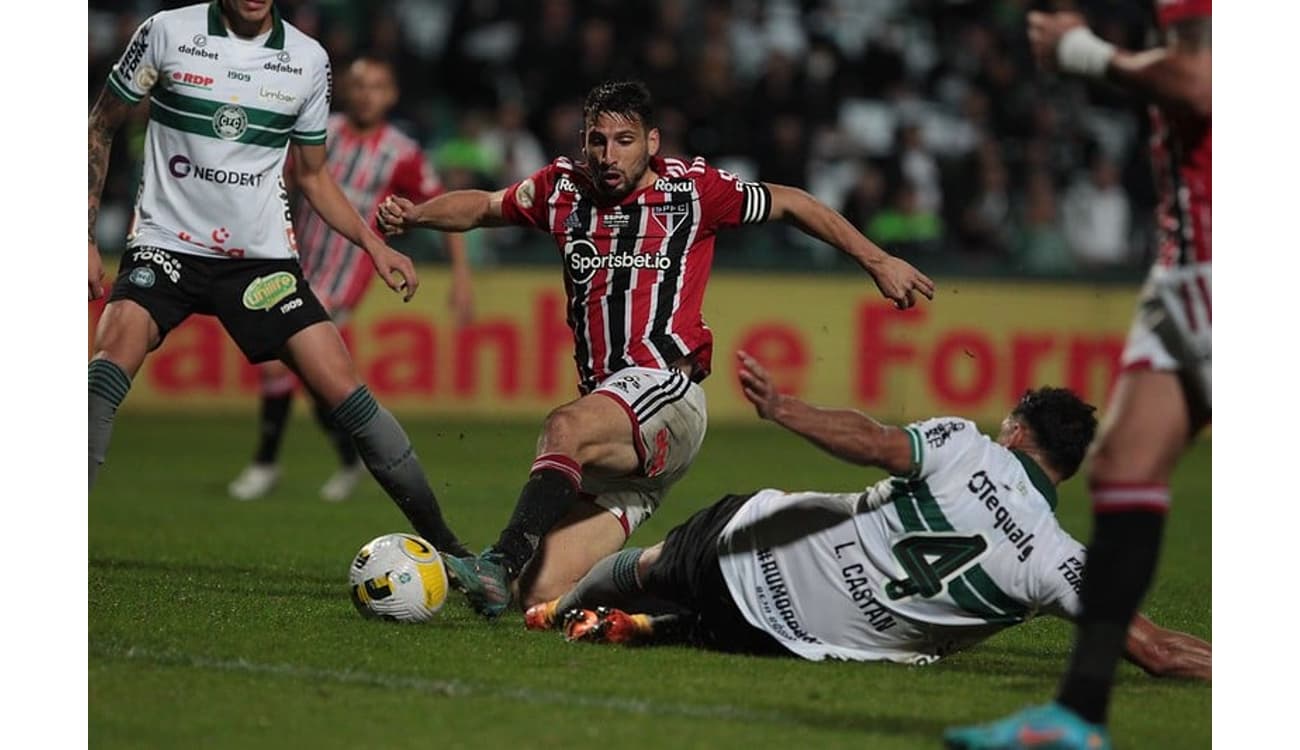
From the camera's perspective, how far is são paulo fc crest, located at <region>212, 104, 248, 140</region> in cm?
637

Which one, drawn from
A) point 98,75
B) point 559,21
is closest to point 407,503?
point 98,75

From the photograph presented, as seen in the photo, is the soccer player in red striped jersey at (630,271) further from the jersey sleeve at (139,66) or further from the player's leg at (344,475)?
the player's leg at (344,475)

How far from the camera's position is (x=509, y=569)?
582cm

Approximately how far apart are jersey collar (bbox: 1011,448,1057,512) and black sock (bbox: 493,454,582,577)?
4.94 feet

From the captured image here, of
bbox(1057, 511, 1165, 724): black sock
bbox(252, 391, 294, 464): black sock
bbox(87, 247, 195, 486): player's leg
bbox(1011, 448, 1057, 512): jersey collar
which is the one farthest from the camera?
bbox(252, 391, 294, 464): black sock

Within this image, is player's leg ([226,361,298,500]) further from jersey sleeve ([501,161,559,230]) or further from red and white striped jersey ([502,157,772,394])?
red and white striped jersey ([502,157,772,394])

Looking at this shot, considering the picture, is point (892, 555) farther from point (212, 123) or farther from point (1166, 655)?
point (212, 123)

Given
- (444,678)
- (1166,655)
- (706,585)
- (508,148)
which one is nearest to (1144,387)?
(1166,655)

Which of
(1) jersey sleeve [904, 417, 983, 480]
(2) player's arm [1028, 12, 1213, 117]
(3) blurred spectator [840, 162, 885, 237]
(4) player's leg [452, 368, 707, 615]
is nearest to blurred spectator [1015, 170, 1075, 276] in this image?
(3) blurred spectator [840, 162, 885, 237]

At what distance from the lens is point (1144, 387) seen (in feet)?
13.6

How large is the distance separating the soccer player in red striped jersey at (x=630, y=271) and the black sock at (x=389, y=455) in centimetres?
51

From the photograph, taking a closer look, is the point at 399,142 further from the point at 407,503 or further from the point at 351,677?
the point at 351,677
